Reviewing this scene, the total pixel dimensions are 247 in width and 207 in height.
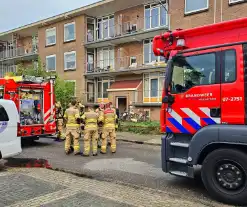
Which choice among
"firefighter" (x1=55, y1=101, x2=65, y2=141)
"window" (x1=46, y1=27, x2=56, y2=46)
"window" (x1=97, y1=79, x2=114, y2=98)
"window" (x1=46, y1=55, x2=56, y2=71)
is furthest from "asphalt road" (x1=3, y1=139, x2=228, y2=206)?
"window" (x1=46, y1=27, x2=56, y2=46)

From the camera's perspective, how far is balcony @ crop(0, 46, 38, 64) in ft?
108

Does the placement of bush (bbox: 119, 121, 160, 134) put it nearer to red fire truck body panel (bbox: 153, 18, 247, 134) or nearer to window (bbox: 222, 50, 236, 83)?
red fire truck body panel (bbox: 153, 18, 247, 134)

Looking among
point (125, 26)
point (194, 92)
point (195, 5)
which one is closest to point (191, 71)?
point (194, 92)

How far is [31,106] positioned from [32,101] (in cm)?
19

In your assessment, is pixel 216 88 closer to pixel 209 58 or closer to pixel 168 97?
pixel 209 58

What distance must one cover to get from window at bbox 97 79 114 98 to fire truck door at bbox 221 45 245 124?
20898 millimetres

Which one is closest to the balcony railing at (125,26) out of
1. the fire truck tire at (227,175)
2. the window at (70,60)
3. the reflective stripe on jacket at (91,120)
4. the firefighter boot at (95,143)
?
the window at (70,60)

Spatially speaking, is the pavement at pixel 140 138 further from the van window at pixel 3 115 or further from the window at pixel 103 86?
the window at pixel 103 86

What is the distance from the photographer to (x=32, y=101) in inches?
449

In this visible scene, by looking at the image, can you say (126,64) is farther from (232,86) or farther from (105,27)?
(232,86)

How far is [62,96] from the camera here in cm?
2209

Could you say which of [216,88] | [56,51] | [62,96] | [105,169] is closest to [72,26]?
[56,51]

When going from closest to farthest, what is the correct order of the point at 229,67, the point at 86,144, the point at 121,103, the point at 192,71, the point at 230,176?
the point at 230,176 → the point at 229,67 → the point at 192,71 → the point at 86,144 → the point at 121,103

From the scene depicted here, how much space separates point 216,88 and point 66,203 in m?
3.12
